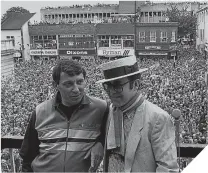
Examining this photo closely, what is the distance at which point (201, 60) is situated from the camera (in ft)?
24.0

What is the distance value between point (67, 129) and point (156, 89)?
6.08 metres

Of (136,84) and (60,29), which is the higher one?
(60,29)

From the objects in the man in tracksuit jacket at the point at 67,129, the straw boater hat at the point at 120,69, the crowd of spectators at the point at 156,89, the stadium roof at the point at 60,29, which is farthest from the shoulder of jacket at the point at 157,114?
the stadium roof at the point at 60,29

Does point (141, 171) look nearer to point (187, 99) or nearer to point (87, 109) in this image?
point (87, 109)

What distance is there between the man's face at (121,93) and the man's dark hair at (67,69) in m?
0.21

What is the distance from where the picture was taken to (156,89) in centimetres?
705

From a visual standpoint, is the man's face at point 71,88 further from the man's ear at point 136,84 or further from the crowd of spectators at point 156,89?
the crowd of spectators at point 156,89

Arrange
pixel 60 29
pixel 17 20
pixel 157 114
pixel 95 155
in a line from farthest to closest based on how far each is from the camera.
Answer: pixel 17 20 < pixel 60 29 < pixel 95 155 < pixel 157 114

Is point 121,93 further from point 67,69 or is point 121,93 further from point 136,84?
point 67,69

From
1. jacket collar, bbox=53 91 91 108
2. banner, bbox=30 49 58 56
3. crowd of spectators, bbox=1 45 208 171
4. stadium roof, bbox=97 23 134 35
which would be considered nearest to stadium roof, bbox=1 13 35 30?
banner, bbox=30 49 58 56

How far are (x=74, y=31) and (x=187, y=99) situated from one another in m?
2.58

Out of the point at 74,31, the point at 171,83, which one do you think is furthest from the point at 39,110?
the point at 171,83

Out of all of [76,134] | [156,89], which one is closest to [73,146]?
[76,134]

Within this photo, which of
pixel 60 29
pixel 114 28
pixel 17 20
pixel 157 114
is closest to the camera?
pixel 157 114
